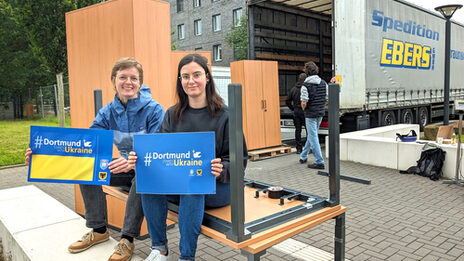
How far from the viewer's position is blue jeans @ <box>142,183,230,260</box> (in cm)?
244

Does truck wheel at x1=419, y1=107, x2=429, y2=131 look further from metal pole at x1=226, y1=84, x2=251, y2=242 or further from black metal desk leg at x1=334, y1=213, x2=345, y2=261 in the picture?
metal pole at x1=226, y1=84, x2=251, y2=242

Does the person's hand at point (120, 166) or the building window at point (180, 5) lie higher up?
the building window at point (180, 5)

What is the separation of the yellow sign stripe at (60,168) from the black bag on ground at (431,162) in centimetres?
560

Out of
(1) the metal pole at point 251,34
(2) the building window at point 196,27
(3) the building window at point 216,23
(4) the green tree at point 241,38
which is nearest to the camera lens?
(1) the metal pole at point 251,34

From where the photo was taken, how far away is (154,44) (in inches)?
163

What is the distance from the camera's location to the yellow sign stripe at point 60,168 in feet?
9.54

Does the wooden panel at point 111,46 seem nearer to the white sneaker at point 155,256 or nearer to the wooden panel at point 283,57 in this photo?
the white sneaker at point 155,256

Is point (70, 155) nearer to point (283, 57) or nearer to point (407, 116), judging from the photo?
point (283, 57)

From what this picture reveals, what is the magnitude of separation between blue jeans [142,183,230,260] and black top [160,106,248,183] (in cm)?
19

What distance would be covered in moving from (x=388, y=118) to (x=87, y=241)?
393 inches

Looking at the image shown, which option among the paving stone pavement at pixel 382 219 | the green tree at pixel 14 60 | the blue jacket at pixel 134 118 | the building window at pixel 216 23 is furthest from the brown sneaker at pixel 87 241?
the building window at pixel 216 23

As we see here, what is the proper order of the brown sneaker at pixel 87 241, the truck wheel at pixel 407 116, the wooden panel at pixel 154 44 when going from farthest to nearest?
the truck wheel at pixel 407 116
the wooden panel at pixel 154 44
the brown sneaker at pixel 87 241

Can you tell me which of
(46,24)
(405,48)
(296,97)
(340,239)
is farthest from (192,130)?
(46,24)

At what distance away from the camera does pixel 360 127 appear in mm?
9664
